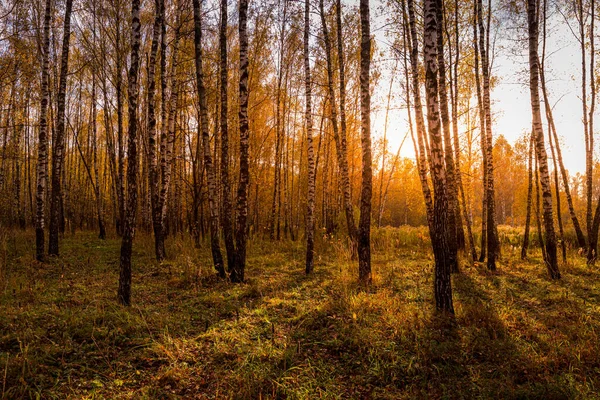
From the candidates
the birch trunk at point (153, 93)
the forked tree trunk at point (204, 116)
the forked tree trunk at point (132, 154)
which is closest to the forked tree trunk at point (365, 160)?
the forked tree trunk at point (204, 116)

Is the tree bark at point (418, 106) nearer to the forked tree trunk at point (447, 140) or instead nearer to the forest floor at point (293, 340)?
the forked tree trunk at point (447, 140)

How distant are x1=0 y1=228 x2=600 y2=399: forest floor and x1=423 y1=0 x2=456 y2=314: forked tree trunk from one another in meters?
0.48

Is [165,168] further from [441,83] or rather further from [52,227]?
[441,83]

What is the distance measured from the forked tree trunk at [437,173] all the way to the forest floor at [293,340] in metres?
0.48

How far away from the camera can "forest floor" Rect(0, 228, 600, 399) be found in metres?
3.43

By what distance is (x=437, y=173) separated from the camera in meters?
5.37

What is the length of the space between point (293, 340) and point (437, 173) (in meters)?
3.58

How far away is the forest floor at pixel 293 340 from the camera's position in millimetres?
3430

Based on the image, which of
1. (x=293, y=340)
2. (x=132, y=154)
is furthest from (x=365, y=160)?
(x=132, y=154)

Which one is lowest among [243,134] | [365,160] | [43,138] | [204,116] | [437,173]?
[437,173]

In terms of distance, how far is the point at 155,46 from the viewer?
28.6 feet

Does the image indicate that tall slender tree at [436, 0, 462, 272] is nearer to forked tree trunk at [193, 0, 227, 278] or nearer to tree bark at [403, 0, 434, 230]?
tree bark at [403, 0, 434, 230]

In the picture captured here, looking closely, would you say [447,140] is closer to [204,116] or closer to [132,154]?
[204,116]

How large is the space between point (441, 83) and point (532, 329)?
6.89m
